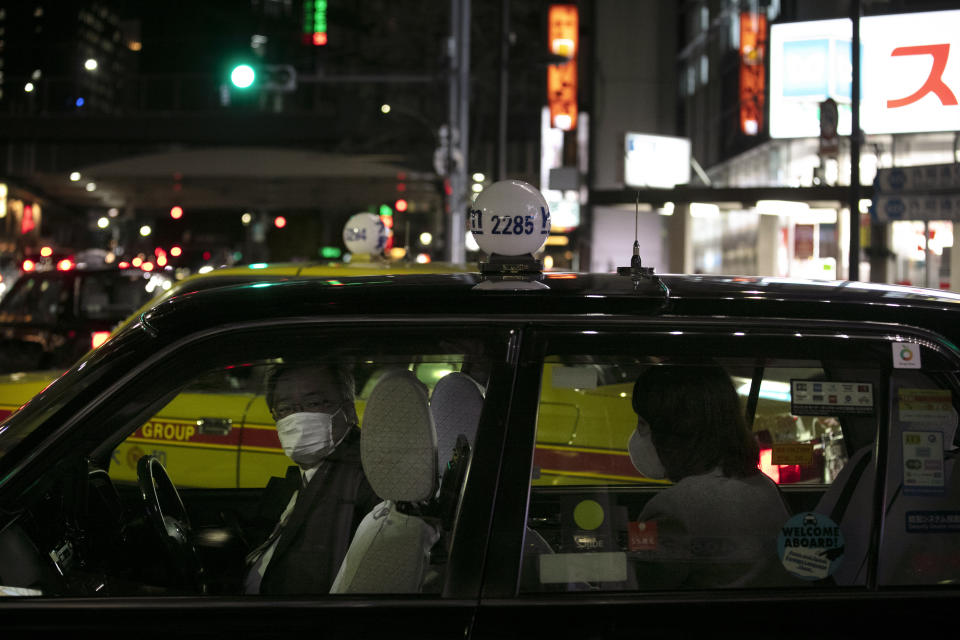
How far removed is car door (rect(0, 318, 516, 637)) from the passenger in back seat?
1.14 feet

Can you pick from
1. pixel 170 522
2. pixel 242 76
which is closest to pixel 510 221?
pixel 170 522

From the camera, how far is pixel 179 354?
→ 2113 mm

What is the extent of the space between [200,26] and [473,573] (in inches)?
2770

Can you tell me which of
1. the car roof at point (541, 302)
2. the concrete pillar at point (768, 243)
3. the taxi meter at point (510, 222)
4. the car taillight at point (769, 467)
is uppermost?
the concrete pillar at point (768, 243)

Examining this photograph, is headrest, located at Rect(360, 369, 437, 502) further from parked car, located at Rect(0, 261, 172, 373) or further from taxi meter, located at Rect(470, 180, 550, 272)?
parked car, located at Rect(0, 261, 172, 373)

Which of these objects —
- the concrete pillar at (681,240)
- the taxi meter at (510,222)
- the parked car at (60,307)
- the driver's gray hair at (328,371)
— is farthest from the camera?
the concrete pillar at (681,240)

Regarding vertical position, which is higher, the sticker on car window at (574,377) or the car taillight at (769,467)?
the sticker on car window at (574,377)

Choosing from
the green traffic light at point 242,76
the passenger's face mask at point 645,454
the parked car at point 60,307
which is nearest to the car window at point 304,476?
the passenger's face mask at point 645,454

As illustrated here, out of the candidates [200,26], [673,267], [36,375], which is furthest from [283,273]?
[200,26]

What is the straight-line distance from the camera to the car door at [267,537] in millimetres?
2021

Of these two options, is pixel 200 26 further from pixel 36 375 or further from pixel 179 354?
pixel 179 354

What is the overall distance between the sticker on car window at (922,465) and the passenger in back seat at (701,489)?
0.24 m

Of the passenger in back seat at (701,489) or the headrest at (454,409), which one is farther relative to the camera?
the headrest at (454,409)

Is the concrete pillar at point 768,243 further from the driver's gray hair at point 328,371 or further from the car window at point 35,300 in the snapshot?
the driver's gray hair at point 328,371
